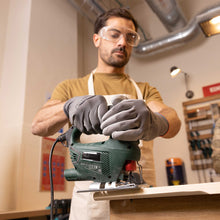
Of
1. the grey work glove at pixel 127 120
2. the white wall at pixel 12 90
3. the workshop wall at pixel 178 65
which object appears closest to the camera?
the grey work glove at pixel 127 120

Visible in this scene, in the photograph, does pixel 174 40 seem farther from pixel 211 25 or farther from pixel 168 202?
pixel 168 202

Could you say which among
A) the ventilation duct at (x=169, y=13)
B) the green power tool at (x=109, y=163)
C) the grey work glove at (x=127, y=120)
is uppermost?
the ventilation duct at (x=169, y=13)

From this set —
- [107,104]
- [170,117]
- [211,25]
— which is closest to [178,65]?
[211,25]

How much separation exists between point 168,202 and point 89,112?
0.37 metres

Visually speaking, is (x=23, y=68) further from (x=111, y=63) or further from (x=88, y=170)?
(x=88, y=170)

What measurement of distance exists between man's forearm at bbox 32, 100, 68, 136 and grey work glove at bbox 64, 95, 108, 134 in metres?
0.23

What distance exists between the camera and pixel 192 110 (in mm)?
3582

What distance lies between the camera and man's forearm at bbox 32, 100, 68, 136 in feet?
3.54

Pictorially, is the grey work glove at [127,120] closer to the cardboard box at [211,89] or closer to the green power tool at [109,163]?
the green power tool at [109,163]

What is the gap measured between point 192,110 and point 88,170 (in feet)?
9.99

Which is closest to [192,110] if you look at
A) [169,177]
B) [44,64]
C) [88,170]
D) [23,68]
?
[169,177]

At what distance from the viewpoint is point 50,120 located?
43.6 inches

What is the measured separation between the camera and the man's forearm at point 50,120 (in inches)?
42.4

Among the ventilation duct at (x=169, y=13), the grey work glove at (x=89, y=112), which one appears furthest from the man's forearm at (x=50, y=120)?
the ventilation duct at (x=169, y=13)
